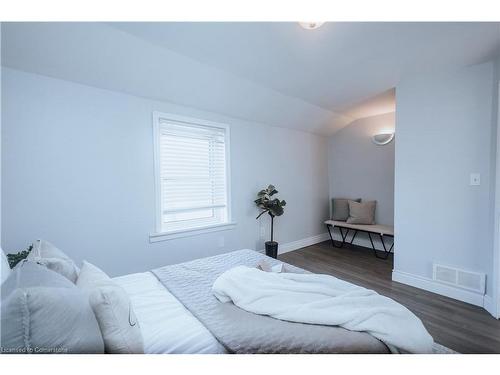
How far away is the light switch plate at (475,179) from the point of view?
2133 mm

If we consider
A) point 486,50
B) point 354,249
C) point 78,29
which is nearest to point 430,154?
point 486,50

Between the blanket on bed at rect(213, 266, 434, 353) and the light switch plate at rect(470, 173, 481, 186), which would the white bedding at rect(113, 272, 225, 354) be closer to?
the blanket on bed at rect(213, 266, 434, 353)

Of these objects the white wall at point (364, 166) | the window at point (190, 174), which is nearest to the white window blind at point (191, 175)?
the window at point (190, 174)

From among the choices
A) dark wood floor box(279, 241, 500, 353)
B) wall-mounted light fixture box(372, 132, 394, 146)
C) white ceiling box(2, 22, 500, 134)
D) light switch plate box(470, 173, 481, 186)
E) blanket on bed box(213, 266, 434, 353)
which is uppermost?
white ceiling box(2, 22, 500, 134)

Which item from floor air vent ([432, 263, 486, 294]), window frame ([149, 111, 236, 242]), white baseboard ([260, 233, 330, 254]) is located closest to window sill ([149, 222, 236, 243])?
window frame ([149, 111, 236, 242])

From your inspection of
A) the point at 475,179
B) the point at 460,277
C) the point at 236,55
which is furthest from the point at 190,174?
the point at 460,277

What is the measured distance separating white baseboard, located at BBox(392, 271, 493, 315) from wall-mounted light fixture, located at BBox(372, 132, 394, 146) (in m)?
2.20

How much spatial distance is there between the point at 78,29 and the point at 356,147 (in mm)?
4226

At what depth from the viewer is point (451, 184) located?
7.52ft

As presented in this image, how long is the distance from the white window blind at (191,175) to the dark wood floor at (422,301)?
1.55 m

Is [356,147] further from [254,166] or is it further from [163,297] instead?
[163,297]

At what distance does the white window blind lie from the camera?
261cm

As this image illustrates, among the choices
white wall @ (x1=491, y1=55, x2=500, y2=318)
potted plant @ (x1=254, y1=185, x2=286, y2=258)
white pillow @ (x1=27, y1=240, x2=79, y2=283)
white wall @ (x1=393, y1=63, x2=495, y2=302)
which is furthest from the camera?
potted plant @ (x1=254, y1=185, x2=286, y2=258)

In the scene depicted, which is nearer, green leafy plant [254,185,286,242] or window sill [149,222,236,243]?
window sill [149,222,236,243]
